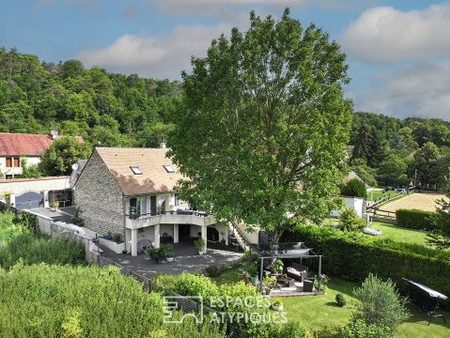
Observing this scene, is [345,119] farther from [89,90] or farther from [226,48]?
[89,90]

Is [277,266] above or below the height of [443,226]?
below

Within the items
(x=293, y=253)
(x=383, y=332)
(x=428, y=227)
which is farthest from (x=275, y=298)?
(x=428, y=227)

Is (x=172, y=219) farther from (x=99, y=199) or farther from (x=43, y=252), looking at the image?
(x=43, y=252)

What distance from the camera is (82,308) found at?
15.1 meters

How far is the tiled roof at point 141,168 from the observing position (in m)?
30.4

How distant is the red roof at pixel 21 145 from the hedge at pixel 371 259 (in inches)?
1693

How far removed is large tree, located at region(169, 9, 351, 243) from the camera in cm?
2233

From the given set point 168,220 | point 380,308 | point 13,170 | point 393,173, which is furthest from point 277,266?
point 393,173

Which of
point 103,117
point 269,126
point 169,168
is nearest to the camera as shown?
point 269,126

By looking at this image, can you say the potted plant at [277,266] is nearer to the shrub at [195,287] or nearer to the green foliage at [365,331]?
the shrub at [195,287]

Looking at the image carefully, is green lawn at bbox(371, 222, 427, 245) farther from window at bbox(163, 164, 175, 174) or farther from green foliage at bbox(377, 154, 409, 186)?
green foliage at bbox(377, 154, 409, 186)

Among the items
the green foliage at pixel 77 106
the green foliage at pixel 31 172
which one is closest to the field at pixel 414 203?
the green foliage at pixel 77 106

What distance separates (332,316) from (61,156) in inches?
1477

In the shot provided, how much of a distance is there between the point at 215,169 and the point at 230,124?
3026 mm
